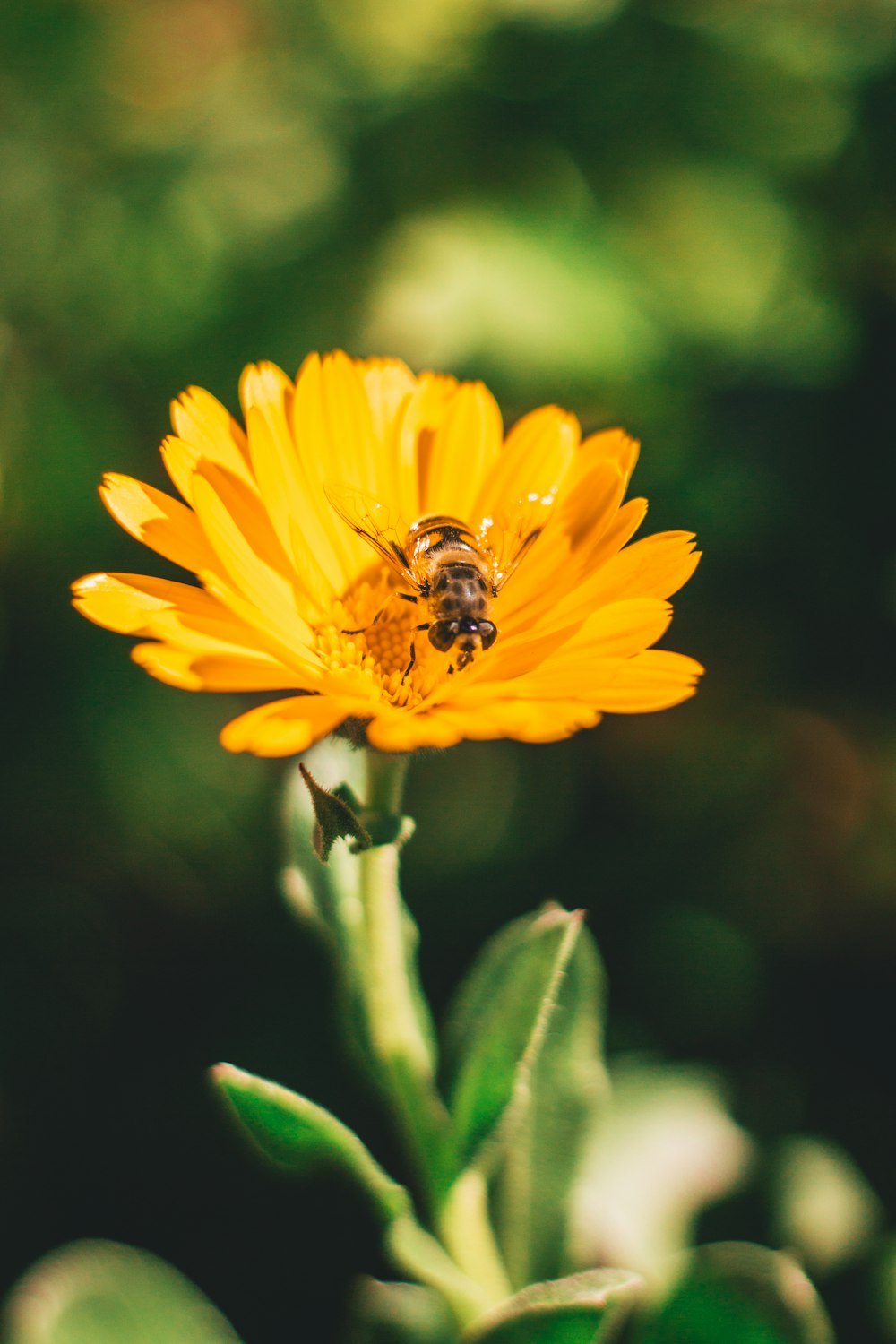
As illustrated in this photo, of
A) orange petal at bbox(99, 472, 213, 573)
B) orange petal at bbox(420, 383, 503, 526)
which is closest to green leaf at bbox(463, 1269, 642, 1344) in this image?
orange petal at bbox(99, 472, 213, 573)

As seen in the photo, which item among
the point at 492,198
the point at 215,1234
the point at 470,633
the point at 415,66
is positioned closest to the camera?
the point at 470,633

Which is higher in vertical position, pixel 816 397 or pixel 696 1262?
pixel 816 397

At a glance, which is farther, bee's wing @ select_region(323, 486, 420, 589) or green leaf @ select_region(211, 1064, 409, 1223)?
bee's wing @ select_region(323, 486, 420, 589)

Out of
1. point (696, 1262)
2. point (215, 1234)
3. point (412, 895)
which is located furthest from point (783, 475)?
point (215, 1234)

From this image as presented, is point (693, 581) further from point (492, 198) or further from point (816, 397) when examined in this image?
point (492, 198)

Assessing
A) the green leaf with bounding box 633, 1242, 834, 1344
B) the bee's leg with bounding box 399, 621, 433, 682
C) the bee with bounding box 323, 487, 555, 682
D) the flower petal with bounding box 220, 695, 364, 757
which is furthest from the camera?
the bee's leg with bounding box 399, 621, 433, 682

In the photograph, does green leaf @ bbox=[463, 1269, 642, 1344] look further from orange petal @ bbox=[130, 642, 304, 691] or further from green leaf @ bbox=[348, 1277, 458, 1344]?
orange petal @ bbox=[130, 642, 304, 691]
